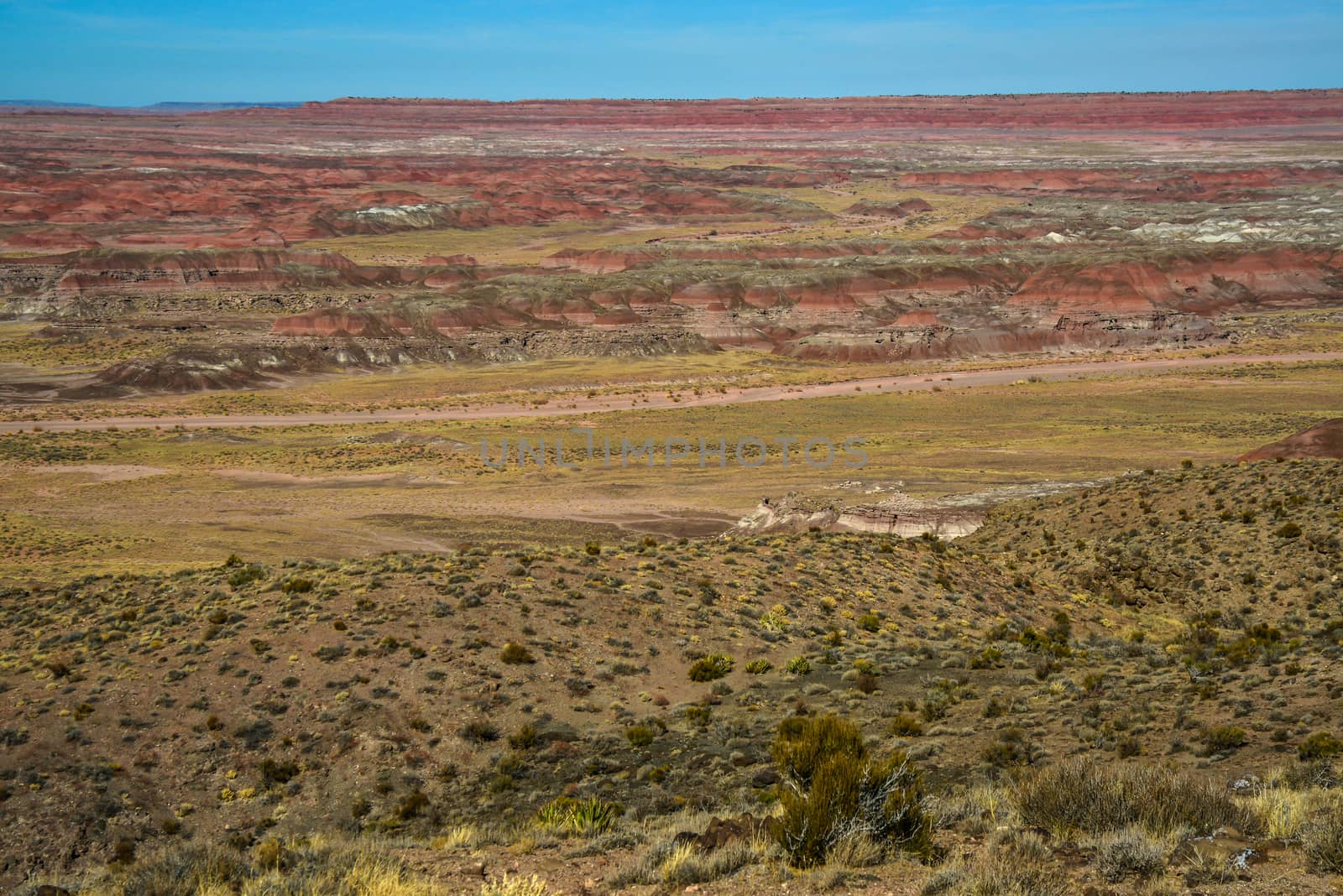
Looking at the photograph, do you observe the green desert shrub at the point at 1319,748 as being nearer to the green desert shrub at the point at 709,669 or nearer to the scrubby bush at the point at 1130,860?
the scrubby bush at the point at 1130,860

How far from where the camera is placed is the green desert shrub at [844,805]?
10.7 metres

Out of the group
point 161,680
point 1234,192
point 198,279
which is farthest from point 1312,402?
point 1234,192

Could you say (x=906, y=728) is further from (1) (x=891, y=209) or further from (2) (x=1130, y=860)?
(1) (x=891, y=209)

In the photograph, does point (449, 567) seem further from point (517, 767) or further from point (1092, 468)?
point (1092, 468)

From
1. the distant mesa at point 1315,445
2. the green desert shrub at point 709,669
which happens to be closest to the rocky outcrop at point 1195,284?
the distant mesa at point 1315,445

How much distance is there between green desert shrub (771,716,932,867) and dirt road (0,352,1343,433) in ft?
187

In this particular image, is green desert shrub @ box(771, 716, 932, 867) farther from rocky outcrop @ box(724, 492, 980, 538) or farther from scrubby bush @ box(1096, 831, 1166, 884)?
rocky outcrop @ box(724, 492, 980, 538)

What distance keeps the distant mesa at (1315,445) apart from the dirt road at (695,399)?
36.6m

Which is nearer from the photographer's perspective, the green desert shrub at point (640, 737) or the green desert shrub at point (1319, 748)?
the green desert shrub at point (1319, 748)

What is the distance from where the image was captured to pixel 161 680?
17.8 meters

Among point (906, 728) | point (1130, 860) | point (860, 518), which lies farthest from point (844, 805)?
point (860, 518)

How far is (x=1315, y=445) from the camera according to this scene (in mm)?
37812

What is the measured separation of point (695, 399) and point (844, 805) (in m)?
63.7

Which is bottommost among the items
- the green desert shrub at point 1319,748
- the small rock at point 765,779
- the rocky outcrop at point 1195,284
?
the small rock at point 765,779
